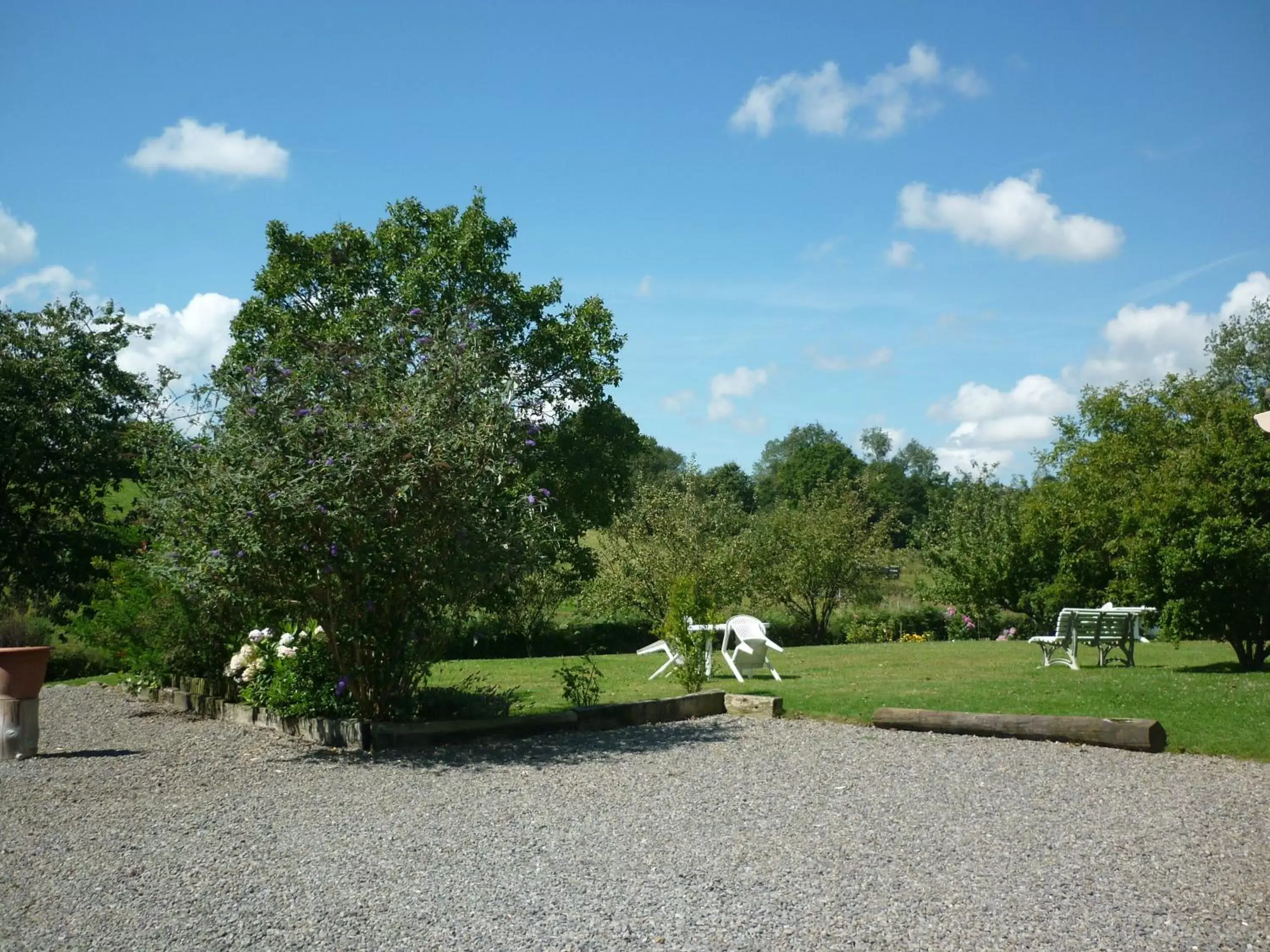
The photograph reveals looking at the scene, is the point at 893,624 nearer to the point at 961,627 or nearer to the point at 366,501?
the point at 961,627

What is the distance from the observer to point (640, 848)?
5.77 metres

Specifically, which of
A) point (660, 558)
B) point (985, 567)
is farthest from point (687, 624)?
point (985, 567)

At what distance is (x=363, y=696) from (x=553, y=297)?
12.3 meters

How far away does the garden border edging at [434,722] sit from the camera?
29.5 ft

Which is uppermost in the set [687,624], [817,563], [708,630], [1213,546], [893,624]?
[817,563]

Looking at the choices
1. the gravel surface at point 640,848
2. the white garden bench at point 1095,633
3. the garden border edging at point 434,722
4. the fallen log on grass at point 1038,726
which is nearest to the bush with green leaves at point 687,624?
the garden border edging at point 434,722

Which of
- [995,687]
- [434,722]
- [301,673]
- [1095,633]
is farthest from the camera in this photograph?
[1095,633]

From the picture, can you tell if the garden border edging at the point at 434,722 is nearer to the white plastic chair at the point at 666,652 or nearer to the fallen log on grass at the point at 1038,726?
the white plastic chair at the point at 666,652

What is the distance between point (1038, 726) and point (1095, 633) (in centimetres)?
698

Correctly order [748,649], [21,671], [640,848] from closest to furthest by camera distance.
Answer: [640,848] < [21,671] < [748,649]

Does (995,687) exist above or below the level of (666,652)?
below

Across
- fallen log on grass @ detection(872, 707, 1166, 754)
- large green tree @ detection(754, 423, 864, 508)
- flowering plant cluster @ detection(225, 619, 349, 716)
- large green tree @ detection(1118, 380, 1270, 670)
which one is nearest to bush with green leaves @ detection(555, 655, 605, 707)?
flowering plant cluster @ detection(225, 619, 349, 716)

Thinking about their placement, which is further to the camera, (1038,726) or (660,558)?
(660,558)

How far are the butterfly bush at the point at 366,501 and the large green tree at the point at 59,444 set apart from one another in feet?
36.4
